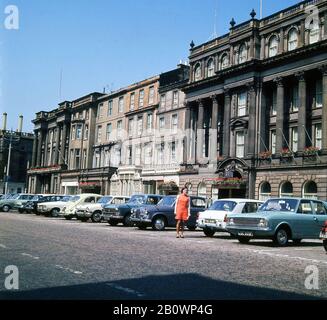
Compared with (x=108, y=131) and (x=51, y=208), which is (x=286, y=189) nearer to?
(x=51, y=208)

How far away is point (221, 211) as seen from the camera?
64.1ft

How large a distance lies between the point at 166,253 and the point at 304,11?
2911cm

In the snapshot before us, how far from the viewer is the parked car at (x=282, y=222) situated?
1542 cm

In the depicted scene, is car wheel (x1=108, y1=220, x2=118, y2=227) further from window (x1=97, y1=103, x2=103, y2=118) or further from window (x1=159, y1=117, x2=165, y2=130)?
window (x1=97, y1=103, x2=103, y2=118)

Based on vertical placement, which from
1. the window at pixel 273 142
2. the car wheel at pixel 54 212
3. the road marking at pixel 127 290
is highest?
the window at pixel 273 142

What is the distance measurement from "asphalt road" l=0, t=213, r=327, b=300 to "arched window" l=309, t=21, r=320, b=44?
2546 cm

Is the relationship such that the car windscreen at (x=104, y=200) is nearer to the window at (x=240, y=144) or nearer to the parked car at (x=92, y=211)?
the parked car at (x=92, y=211)

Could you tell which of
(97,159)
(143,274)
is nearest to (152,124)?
(97,159)

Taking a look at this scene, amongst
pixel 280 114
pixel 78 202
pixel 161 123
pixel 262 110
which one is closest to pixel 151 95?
pixel 161 123

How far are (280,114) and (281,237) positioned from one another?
2272cm

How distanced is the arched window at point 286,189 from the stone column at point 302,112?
122 inches

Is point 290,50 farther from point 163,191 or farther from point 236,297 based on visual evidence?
point 236,297

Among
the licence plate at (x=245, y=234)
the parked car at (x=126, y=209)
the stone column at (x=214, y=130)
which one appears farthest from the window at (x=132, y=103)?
the licence plate at (x=245, y=234)
